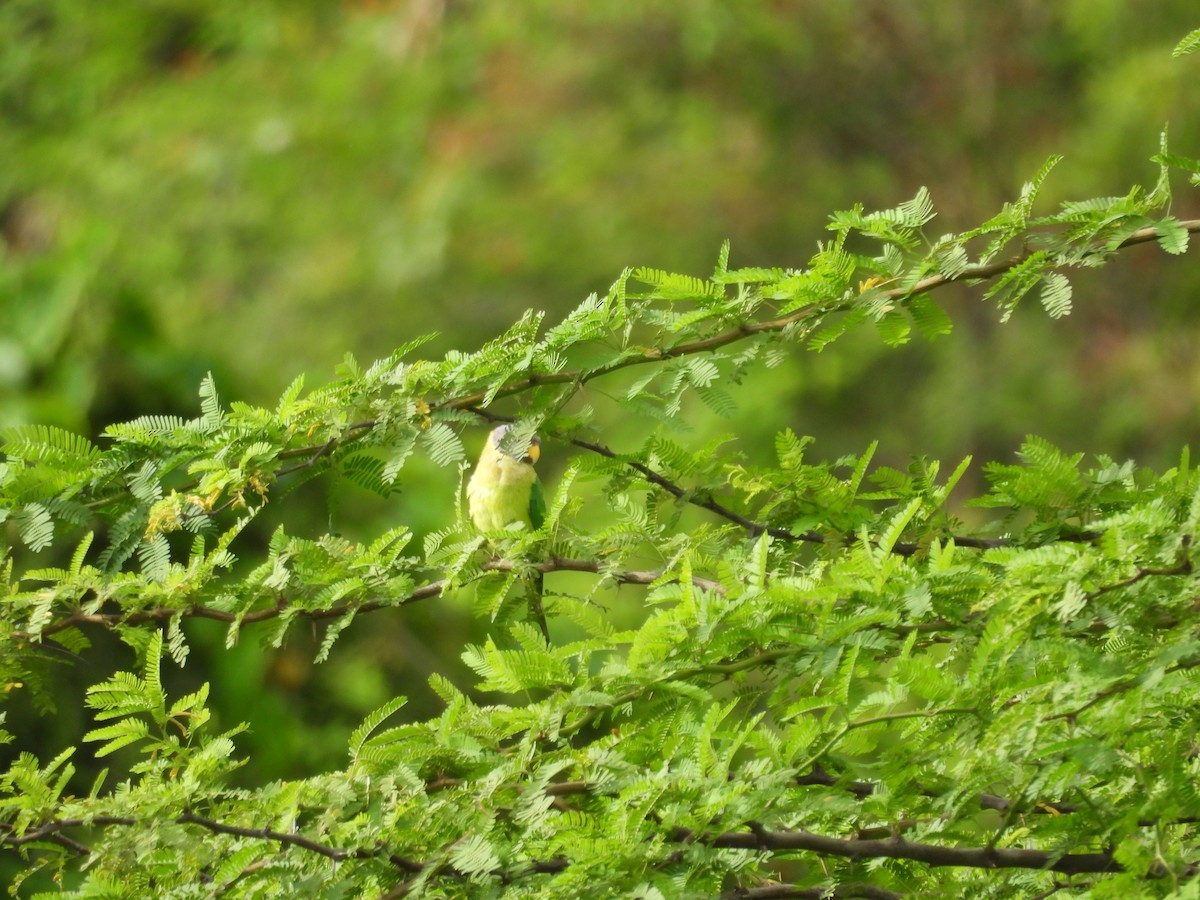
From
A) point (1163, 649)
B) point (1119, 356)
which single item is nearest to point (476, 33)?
point (1119, 356)

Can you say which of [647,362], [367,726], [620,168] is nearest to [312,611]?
[367,726]

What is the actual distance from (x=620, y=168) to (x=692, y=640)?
943 centimetres

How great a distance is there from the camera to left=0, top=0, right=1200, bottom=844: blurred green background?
10.2m

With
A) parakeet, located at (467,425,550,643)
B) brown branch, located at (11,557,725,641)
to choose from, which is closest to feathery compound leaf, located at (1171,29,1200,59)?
brown branch, located at (11,557,725,641)

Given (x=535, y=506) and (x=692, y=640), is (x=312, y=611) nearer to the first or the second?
(x=692, y=640)

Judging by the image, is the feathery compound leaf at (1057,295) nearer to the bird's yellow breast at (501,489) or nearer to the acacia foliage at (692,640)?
the acacia foliage at (692,640)

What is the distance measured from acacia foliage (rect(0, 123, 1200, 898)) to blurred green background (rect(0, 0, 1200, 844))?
647 cm

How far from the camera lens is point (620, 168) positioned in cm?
1098

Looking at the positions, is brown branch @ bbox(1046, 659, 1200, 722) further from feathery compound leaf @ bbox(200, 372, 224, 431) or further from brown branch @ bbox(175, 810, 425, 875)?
feathery compound leaf @ bbox(200, 372, 224, 431)

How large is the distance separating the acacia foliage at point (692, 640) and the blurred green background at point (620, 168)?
647cm

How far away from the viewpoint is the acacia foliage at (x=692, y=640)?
171 cm

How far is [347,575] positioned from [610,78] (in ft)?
30.6

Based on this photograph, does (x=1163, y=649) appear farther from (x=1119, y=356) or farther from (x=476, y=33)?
(x=476, y=33)

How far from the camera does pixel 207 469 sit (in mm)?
2158
